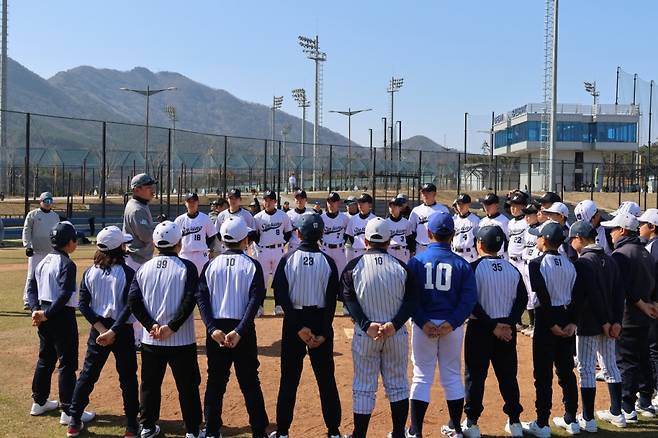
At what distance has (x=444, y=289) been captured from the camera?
5.63 meters

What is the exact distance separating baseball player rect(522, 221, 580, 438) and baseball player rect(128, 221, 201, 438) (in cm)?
308

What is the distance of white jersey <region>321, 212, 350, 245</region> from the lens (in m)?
12.4

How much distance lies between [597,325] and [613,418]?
0.94 m

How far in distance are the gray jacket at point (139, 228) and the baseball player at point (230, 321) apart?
9.41ft

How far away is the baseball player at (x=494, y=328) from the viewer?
19.6 ft

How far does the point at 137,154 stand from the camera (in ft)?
132

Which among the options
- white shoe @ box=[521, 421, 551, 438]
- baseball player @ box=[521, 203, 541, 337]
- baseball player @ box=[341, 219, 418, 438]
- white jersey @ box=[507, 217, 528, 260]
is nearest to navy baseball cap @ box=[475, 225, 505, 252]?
baseball player @ box=[341, 219, 418, 438]

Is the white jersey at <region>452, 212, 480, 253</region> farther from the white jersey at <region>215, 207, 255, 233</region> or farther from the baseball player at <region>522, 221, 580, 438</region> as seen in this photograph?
the baseball player at <region>522, 221, 580, 438</region>

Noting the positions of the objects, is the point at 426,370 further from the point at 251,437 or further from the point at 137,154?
the point at 137,154

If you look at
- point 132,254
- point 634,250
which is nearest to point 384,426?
point 634,250

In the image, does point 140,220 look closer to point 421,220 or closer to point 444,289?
point 444,289

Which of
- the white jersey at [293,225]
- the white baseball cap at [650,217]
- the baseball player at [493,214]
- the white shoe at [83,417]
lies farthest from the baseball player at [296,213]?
the white baseball cap at [650,217]

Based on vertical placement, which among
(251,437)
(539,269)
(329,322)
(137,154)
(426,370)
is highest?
(137,154)

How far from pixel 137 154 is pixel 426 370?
36970mm
